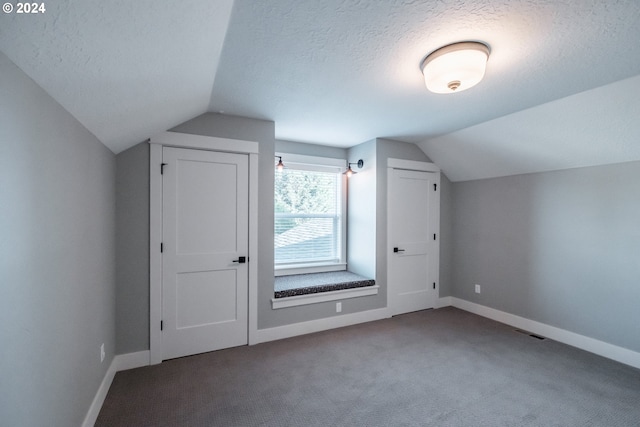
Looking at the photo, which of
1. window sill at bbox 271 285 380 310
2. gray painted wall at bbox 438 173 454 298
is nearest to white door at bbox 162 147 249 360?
window sill at bbox 271 285 380 310

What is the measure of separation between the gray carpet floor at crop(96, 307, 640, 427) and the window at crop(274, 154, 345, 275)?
113 cm

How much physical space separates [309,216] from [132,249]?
214 centimetres

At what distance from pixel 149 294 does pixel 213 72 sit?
2.06 meters

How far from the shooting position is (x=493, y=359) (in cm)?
278

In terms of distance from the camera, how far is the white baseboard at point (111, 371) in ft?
6.07

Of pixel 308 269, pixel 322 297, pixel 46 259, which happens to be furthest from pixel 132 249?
pixel 308 269

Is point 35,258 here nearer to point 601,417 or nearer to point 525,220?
point 601,417

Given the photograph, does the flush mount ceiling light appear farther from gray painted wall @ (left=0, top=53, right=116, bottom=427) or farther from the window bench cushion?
the window bench cushion

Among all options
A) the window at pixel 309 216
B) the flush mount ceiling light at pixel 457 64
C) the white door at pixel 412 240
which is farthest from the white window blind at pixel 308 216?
the flush mount ceiling light at pixel 457 64

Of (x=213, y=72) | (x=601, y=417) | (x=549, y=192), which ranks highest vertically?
(x=213, y=72)

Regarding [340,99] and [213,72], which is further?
[340,99]

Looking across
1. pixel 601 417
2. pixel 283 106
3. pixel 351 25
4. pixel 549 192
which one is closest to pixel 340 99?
pixel 283 106

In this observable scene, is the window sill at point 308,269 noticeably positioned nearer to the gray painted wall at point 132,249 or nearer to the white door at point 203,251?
the white door at point 203,251

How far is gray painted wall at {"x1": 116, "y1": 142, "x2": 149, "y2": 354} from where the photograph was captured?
2.57m
